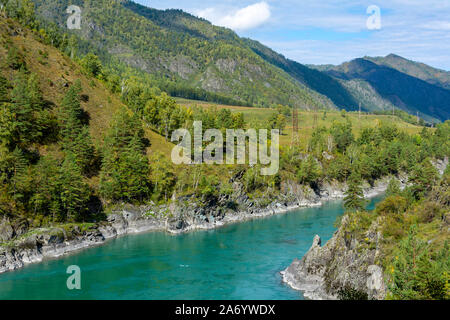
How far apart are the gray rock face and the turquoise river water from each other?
2.92 metres

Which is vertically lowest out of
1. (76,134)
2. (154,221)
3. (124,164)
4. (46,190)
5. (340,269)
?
(154,221)

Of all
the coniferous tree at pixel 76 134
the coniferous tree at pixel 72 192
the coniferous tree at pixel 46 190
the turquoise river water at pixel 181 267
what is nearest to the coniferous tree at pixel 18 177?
the coniferous tree at pixel 46 190

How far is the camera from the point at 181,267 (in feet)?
241

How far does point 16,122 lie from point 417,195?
93486mm

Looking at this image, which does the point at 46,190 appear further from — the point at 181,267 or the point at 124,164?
the point at 181,267

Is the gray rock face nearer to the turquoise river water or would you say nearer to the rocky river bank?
the turquoise river water

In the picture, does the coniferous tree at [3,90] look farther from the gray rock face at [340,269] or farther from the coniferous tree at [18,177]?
the gray rock face at [340,269]

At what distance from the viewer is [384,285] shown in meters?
50.7

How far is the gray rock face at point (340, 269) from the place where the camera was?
5403 cm

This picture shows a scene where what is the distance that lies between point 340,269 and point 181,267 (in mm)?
29377

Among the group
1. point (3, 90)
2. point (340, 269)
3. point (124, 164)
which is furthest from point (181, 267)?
point (3, 90)

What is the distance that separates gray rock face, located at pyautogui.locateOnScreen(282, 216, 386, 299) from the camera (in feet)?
177

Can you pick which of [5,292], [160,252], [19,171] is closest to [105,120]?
[19,171]

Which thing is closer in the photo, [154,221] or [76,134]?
→ [154,221]
